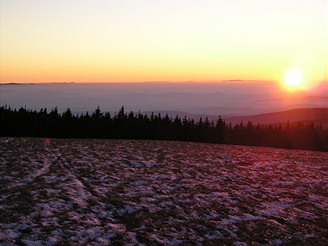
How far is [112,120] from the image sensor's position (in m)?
33.7

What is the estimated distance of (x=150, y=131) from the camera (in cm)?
3278

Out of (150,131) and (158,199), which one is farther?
(150,131)

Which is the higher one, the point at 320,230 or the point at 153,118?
the point at 153,118

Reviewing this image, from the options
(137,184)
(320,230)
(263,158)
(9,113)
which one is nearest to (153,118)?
(9,113)

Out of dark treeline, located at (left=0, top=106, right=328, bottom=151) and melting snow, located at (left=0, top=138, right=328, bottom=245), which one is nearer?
melting snow, located at (left=0, top=138, right=328, bottom=245)

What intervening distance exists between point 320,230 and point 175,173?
7574 millimetres

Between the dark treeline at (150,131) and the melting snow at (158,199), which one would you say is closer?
the melting snow at (158,199)

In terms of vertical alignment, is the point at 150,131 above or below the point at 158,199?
above

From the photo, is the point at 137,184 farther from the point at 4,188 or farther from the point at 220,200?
the point at 4,188

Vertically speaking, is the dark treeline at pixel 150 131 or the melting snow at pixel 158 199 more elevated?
the dark treeline at pixel 150 131

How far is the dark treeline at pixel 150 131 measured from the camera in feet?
104

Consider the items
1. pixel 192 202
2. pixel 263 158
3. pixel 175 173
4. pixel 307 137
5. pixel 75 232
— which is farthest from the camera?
pixel 307 137

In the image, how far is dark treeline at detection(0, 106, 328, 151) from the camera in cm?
3180

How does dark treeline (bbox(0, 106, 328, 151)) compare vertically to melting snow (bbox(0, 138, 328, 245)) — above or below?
above
